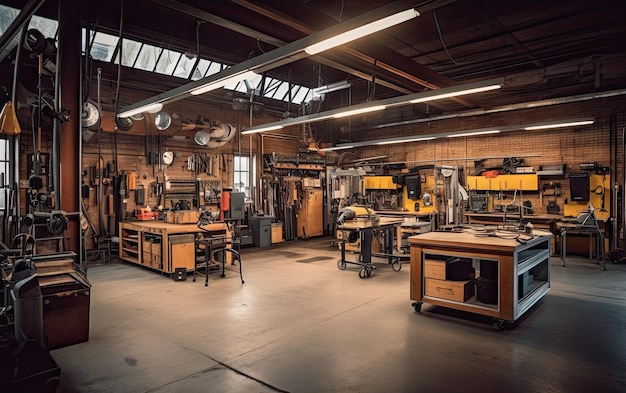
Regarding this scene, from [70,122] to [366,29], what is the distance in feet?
11.1

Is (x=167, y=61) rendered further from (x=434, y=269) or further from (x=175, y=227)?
(x=434, y=269)

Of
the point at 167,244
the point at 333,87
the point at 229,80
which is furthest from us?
the point at 333,87

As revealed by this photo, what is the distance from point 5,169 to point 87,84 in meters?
2.68

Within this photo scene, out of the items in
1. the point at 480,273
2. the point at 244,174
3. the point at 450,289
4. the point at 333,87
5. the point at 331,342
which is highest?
the point at 333,87

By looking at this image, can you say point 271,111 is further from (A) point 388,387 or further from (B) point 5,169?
(A) point 388,387

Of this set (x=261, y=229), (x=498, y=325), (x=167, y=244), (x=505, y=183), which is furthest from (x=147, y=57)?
(x=505, y=183)

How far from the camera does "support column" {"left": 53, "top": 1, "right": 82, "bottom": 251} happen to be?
172 inches

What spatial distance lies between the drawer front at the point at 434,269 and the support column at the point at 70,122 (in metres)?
4.02

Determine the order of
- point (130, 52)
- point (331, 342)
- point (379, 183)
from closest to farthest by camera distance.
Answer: point (331, 342), point (130, 52), point (379, 183)

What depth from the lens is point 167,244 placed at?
6438 mm

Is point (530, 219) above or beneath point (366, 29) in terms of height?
beneath

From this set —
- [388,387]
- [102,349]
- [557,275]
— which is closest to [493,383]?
[388,387]

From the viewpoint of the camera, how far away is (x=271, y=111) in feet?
36.8


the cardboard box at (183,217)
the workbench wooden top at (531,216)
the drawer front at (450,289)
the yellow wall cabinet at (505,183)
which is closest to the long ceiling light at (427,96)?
the drawer front at (450,289)
